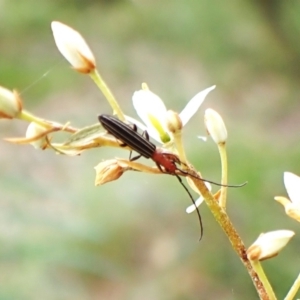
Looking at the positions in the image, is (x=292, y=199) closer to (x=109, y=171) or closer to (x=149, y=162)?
(x=109, y=171)

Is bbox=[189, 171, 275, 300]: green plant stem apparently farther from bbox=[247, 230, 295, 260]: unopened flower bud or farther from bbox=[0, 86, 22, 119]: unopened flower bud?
bbox=[0, 86, 22, 119]: unopened flower bud

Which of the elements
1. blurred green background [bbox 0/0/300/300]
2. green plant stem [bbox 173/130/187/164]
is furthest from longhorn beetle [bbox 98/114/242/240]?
blurred green background [bbox 0/0/300/300]

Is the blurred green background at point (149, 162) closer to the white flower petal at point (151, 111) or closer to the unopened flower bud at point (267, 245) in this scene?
the white flower petal at point (151, 111)

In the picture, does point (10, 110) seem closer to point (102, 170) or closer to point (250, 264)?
point (102, 170)

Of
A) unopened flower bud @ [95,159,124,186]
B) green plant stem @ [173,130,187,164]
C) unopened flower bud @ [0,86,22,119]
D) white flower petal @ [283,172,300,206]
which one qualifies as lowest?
white flower petal @ [283,172,300,206]

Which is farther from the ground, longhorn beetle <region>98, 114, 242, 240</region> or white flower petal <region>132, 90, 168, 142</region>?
white flower petal <region>132, 90, 168, 142</region>

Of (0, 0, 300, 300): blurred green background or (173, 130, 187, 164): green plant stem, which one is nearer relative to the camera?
(173, 130, 187, 164): green plant stem
